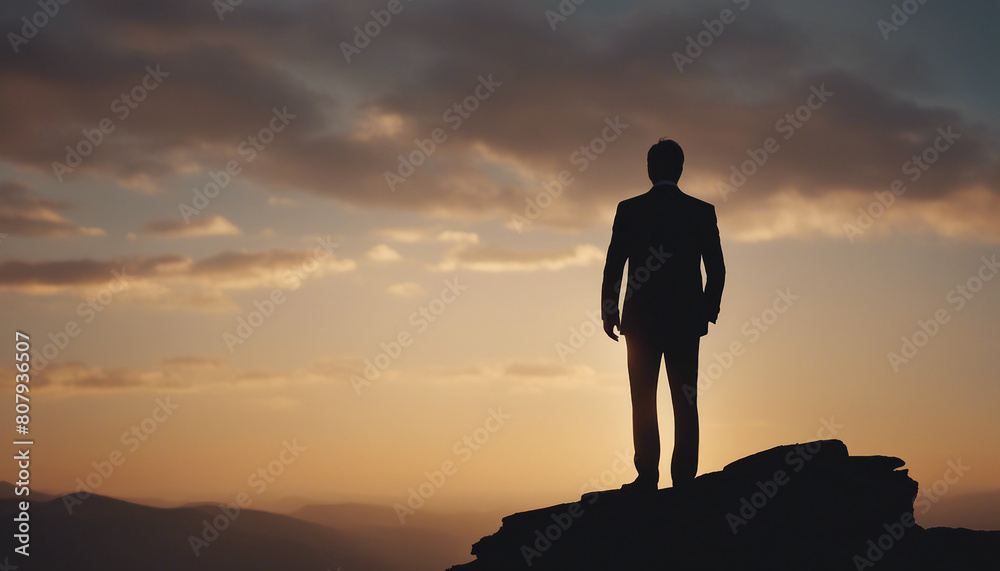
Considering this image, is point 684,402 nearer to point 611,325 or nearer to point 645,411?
point 645,411

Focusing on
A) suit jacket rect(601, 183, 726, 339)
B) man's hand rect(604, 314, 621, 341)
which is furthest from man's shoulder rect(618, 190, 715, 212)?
man's hand rect(604, 314, 621, 341)

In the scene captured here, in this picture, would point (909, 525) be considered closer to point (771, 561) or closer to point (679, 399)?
point (771, 561)

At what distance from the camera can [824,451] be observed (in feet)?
28.0

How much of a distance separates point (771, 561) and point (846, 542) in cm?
84

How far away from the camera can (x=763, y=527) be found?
7.52 meters

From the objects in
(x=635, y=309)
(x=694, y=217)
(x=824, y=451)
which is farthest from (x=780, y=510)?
(x=694, y=217)

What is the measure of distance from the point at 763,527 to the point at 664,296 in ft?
8.34

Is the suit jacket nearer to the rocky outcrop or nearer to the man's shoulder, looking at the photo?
the man's shoulder

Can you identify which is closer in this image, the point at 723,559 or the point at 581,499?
the point at 723,559

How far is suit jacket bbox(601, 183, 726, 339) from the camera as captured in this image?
8.15m

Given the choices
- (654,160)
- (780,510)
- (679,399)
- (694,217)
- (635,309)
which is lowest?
(780,510)

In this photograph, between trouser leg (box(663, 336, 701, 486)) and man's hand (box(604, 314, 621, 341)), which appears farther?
man's hand (box(604, 314, 621, 341))

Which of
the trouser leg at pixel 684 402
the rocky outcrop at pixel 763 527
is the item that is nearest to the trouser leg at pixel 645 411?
the trouser leg at pixel 684 402

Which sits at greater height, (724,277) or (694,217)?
(694,217)
